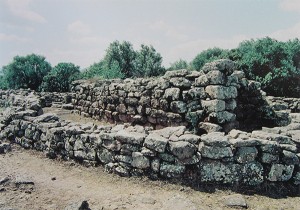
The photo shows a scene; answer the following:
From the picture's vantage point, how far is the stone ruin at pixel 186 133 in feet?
18.1

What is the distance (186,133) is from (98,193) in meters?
2.25

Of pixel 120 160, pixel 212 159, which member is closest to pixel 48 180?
pixel 120 160

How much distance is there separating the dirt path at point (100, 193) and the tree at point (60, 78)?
2566cm

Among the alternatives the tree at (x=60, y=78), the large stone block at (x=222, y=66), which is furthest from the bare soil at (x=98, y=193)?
the tree at (x=60, y=78)

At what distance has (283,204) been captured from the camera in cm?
496

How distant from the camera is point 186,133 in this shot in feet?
20.4

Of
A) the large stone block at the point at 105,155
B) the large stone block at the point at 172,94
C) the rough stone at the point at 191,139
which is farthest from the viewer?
the large stone block at the point at 172,94

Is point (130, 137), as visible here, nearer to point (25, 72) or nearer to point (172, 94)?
point (172, 94)

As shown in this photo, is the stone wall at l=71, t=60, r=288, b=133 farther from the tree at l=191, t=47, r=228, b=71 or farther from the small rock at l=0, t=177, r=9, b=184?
the tree at l=191, t=47, r=228, b=71

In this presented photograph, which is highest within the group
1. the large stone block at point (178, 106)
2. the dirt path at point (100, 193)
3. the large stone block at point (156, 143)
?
the large stone block at point (178, 106)

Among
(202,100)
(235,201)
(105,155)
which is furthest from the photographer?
(202,100)

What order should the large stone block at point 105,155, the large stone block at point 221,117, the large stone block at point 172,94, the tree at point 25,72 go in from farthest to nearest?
the tree at point 25,72 → the large stone block at point 172,94 → the large stone block at point 221,117 → the large stone block at point 105,155

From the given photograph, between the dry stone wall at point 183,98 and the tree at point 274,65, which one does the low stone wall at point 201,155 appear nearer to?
the dry stone wall at point 183,98

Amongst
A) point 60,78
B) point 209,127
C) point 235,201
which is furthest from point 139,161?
point 60,78
